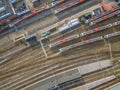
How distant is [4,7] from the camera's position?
8112 centimetres

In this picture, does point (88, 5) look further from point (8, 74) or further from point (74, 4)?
point (8, 74)

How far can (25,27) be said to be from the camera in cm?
8156

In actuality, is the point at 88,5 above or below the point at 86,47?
above

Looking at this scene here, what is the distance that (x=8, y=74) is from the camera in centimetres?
8231

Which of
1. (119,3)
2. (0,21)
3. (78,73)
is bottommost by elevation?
(78,73)

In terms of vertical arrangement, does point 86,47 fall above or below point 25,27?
below

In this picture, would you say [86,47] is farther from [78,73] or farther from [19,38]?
[19,38]

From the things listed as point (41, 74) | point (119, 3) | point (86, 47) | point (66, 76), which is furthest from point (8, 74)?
point (119, 3)

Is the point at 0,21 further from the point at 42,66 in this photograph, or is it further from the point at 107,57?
the point at 107,57

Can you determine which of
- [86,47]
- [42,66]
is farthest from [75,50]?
[42,66]

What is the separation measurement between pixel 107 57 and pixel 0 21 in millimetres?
23289

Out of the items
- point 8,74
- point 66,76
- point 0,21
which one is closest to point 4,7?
point 0,21

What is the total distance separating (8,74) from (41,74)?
6.97 meters

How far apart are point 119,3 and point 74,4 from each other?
912 cm
